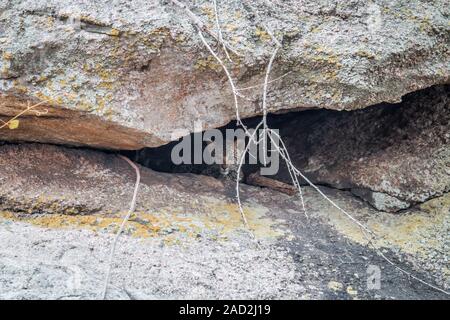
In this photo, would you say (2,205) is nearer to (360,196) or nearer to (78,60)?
(78,60)

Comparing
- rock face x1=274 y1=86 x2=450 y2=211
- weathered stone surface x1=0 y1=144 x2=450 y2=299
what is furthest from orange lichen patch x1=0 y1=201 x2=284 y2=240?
rock face x1=274 y1=86 x2=450 y2=211

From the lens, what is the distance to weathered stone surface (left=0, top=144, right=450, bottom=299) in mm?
1142

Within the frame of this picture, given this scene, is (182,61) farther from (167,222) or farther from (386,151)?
(386,151)

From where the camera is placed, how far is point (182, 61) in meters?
1.32

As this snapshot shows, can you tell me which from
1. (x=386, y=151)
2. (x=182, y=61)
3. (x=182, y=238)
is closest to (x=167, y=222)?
(x=182, y=238)

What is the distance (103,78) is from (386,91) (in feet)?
2.63

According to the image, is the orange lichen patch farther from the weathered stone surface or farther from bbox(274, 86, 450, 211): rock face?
bbox(274, 86, 450, 211): rock face

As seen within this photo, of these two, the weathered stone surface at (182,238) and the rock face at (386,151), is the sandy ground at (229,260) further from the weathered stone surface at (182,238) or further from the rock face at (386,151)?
the rock face at (386,151)

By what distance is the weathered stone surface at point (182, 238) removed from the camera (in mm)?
1142

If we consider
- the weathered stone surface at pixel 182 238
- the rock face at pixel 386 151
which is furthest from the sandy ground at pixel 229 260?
the rock face at pixel 386 151

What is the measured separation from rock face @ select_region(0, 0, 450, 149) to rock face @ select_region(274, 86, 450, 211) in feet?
0.71

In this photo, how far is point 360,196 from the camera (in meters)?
1.59

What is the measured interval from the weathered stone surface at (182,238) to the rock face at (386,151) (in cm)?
5

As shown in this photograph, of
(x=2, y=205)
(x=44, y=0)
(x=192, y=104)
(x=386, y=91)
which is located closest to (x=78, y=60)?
(x=44, y=0)
